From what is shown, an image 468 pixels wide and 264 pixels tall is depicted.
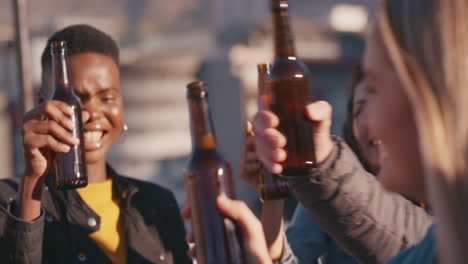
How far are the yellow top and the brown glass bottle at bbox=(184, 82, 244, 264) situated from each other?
84 cm

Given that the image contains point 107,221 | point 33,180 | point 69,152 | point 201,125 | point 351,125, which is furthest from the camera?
point 351,125

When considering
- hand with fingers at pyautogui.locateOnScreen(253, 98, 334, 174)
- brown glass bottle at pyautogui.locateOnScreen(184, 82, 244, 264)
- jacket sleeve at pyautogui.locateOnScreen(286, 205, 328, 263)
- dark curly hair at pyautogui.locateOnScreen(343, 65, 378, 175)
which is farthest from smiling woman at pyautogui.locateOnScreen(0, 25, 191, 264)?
dark curly hair at pyautogui.locateOnScreen(343, 65, 378, 175)

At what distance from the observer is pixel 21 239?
5.34ft

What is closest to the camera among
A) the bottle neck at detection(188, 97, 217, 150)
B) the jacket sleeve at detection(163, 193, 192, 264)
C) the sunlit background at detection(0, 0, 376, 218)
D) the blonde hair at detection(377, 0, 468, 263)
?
the blonde hair at detection(377, 0, 468, 263)

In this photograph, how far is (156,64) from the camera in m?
10.5

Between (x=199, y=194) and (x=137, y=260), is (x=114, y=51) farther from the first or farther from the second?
(x=199, y=194)

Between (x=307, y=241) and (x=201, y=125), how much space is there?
107 centimetres

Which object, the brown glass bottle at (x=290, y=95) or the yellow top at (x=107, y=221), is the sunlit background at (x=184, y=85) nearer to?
the yellow top at (x=107, y=221)

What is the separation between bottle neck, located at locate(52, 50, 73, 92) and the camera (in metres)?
1.78

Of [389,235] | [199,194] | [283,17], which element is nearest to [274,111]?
[283,17]

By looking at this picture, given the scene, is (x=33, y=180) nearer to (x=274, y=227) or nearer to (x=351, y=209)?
(x=274, y=227)

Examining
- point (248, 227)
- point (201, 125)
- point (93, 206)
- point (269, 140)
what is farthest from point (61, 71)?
point (248, 227)

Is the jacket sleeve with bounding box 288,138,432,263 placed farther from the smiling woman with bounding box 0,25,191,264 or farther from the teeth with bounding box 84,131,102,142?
the teeth with bounding box 84,131,102,142

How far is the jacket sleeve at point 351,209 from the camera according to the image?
1616 mm
